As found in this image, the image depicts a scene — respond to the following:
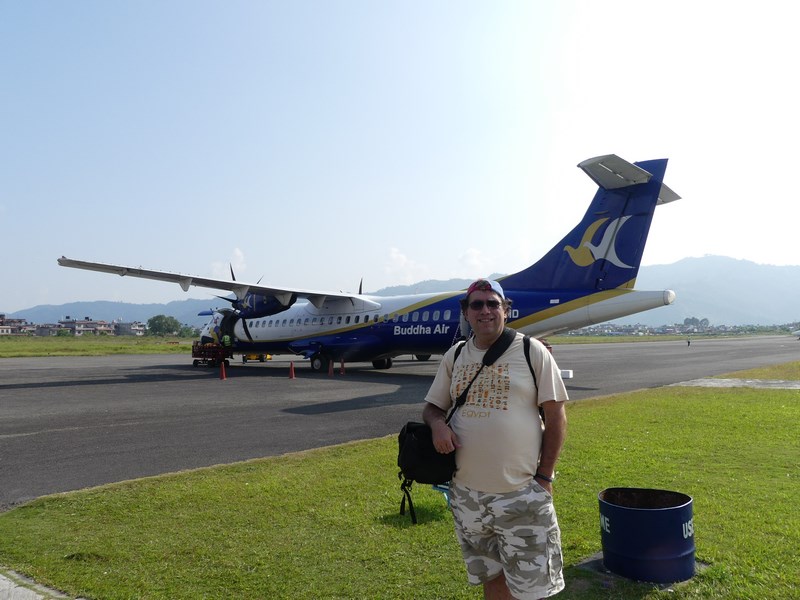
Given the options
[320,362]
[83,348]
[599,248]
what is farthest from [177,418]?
[83,348]

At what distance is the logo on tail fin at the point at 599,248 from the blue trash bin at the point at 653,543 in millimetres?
13695

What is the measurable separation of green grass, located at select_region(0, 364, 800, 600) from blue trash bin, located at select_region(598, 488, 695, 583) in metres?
0.10

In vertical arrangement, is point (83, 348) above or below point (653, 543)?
above

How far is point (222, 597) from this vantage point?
4145 mm

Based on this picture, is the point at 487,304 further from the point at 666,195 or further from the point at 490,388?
the point at 666,195

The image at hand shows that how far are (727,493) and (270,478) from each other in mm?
5221

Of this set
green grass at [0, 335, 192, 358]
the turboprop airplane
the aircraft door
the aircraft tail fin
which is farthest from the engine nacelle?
green grass at [0, 335, 192, 358]

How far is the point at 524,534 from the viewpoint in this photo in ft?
10.4

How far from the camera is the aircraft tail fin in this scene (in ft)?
52.5

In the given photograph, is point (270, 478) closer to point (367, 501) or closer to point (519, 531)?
point (367, 501)

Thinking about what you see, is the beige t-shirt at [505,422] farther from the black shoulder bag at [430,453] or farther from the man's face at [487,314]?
the man's face at [487,314]

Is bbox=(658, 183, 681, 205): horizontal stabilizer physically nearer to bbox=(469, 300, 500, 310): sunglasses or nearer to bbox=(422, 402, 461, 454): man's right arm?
Answer: bbox=(469, 300, 500, 310): sunglasses

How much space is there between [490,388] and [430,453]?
1.69 feet

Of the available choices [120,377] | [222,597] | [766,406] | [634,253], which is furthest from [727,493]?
[120,377]
